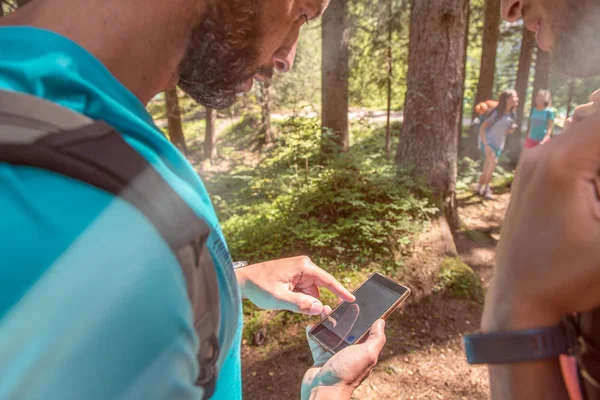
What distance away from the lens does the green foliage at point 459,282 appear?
4.39 meters

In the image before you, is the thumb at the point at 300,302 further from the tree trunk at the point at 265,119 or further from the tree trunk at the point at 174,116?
the tree trunk at the point at 265,119

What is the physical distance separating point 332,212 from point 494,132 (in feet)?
18.4

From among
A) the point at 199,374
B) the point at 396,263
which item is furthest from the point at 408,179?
the point at 199,374

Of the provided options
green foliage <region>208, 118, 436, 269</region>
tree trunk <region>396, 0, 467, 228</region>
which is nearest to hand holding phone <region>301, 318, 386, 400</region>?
green foliage <region>208, 118, 436, 269</region>

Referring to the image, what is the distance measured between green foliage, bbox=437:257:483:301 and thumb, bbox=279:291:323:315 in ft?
10.2

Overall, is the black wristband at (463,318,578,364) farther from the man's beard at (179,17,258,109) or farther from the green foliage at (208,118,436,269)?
the green foliage at (208,118,436,269)

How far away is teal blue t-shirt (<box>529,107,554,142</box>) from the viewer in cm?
796

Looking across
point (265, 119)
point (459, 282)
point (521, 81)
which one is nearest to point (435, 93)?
point (459, 282)

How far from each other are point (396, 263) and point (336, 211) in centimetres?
109

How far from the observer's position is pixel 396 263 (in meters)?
4.42

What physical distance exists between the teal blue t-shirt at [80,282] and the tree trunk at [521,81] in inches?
487

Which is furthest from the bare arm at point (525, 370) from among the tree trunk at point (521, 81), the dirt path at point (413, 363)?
the tree trunk at point (521, 81)

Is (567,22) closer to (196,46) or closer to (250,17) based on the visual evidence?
(250,17)

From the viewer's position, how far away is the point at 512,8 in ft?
3.80
